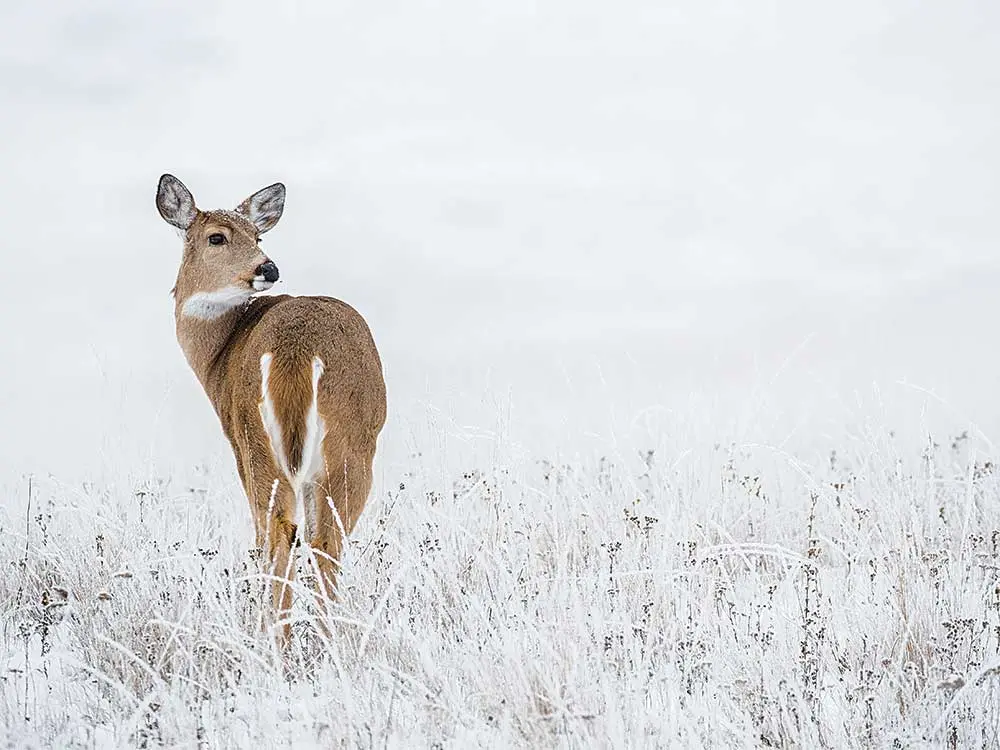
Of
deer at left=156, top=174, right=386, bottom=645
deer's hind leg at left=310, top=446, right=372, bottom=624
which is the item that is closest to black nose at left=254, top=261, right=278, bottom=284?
deer at left=156, top=174, right=386, bottom=645

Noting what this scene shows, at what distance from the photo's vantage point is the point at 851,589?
5.84 meters

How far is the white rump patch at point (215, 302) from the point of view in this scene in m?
6.96

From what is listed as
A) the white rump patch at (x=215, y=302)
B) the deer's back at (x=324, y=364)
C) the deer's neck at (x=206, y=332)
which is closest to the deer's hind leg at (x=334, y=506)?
the deer's back at (x=324, y=364)

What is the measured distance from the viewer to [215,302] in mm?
7023

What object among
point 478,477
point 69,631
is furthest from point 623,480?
point 69,631

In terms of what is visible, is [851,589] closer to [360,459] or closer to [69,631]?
[360,459]

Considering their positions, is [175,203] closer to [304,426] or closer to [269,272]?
[269,272]

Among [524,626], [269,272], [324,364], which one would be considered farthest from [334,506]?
[269,272]

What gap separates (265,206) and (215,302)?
1.09 metres

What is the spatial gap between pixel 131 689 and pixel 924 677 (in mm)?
3046

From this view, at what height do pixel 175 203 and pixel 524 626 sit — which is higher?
pixel 175 203

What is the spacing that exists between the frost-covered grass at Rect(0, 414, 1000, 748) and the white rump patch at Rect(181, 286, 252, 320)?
112cm

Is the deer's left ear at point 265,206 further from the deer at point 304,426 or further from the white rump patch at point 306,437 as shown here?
the white rump patch at point 306,437

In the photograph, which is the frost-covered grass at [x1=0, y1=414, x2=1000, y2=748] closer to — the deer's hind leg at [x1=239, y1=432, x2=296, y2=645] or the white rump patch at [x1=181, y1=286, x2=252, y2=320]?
the deer's hind leg at [x1=239, y1=432, x2=296, y2=645]
